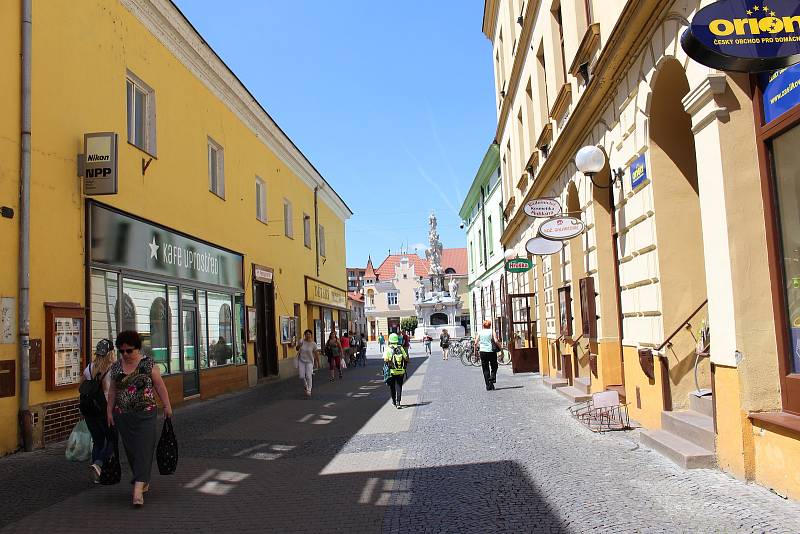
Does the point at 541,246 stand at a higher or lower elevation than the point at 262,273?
A: lower

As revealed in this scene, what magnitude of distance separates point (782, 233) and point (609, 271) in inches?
198

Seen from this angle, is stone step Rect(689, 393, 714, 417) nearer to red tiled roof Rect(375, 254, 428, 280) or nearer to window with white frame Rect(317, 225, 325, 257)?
window with white frame Rect(317, 225, 325, 257)

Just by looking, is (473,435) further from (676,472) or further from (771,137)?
(771,137)

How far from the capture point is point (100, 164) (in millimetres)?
10461

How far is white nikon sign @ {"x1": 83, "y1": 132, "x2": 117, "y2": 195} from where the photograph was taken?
10430mm

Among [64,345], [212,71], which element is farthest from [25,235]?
[212,71]

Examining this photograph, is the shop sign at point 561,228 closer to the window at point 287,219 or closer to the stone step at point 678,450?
the stone step at point 678,450

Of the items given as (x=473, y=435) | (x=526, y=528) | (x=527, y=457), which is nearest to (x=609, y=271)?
(x=473, y=435)

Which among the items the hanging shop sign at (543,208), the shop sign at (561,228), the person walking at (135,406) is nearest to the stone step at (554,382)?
the hanging shop sign at (543,208)

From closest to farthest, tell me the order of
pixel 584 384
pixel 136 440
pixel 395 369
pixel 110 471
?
pixel 136 440, pixel 110 471, pixel 584 384, pixel 395 369

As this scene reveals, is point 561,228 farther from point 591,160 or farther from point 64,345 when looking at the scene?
point 64,345

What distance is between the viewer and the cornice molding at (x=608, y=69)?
7.81 metres

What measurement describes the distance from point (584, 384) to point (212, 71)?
37.4 ft

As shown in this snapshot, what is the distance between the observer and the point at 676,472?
6.39 m
